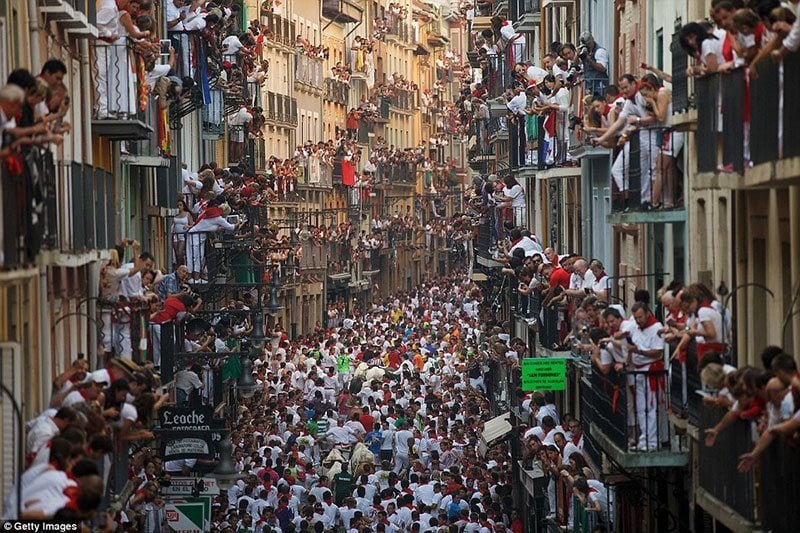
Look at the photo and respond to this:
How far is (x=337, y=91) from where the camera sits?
323 ft

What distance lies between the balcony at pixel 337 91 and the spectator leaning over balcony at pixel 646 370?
6947 centimetres

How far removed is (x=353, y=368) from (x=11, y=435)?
3859 cm

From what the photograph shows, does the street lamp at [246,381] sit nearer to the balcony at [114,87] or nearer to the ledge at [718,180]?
the balcony at [114,87]

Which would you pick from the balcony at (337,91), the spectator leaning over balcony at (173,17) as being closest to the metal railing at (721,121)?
the spectator leaning over balcony at (173,17)

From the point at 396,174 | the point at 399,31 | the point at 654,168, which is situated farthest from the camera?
the point at 399,31

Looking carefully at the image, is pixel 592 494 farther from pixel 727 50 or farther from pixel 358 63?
pixel 358 63

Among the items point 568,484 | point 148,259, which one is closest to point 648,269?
point 568,484

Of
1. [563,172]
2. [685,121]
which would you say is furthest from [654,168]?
[563,172]

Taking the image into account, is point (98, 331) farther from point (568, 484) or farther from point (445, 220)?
point (445, 220)

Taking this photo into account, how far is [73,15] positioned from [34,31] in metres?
1.50

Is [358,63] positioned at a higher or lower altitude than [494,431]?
higher

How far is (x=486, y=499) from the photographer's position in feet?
122

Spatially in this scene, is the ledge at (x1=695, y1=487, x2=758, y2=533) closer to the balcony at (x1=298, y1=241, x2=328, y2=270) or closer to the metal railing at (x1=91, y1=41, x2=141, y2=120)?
the metal railing at (x1=91, y1=41, x2=141, y2=120)

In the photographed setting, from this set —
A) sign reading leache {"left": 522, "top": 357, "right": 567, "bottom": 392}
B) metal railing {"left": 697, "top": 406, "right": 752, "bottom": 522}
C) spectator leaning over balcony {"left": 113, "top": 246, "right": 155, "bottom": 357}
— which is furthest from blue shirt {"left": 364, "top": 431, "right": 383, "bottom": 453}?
metal railing {"left": 697, "top": 406, "right": 752, "bottom": 522}
